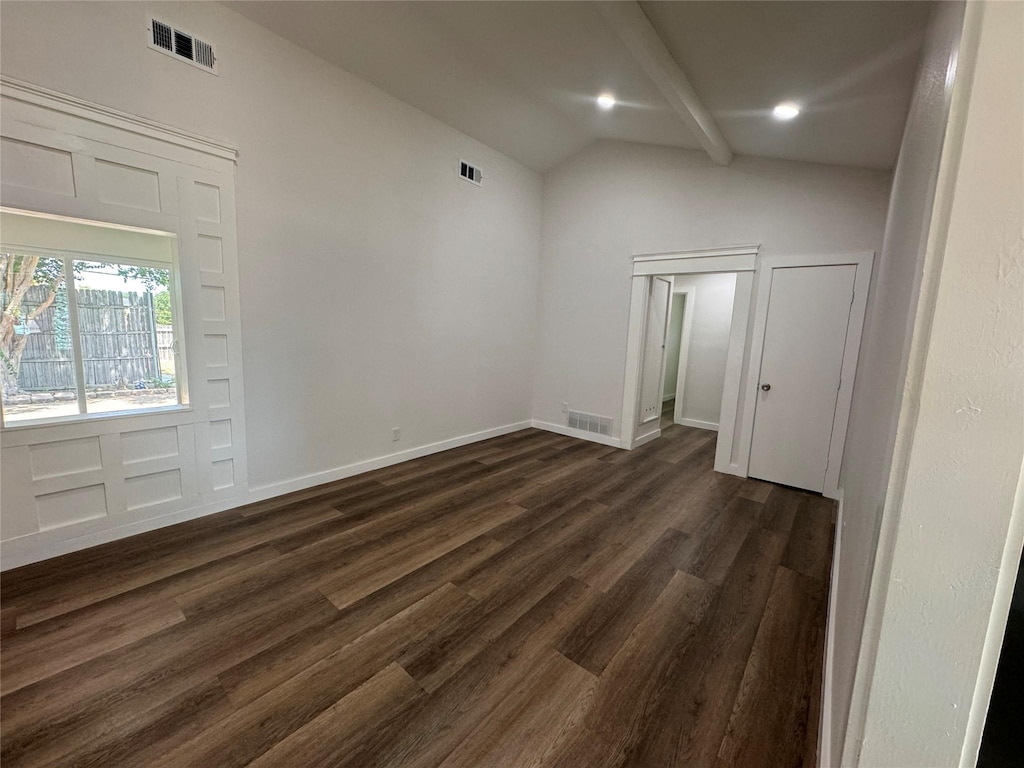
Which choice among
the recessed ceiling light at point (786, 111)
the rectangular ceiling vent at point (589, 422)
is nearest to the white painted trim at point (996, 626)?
the recessed ceiling light at point (786, 111)

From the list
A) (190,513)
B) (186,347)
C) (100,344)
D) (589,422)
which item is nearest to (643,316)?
(589,422)

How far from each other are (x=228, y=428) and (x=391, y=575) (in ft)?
5.64

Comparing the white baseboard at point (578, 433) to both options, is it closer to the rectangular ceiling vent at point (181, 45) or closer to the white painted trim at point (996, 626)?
the white painted trim at point (996, 626)

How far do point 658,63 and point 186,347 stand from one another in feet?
11.8

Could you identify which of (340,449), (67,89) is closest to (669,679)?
(340,449)

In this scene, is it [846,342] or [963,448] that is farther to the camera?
[846,342]

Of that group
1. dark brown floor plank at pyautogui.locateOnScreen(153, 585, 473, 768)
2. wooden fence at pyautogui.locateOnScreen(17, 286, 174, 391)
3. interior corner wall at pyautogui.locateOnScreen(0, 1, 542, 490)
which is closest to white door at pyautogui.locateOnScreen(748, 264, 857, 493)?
interior corner wall at pyautogui.locateOnScreen(0, 1, 542, 490)

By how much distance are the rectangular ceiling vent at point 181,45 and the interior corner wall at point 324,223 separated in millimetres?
43

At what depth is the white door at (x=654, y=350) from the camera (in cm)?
485

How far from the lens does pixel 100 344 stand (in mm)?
2484

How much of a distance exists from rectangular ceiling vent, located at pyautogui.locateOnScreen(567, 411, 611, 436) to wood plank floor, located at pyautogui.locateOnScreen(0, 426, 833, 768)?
1933 mm

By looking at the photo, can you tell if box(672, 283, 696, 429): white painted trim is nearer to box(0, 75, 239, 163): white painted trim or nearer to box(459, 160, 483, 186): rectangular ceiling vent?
box(459, 160, 483, 186): rectangular ceiling vent

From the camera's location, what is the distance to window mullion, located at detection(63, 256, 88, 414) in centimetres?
234

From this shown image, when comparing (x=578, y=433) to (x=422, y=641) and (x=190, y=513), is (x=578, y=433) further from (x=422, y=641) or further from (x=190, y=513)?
(x=190, y=513)
